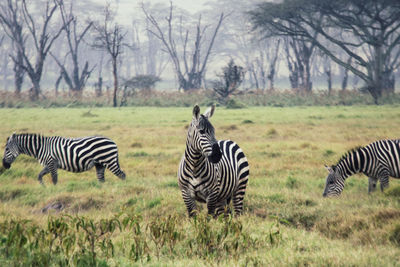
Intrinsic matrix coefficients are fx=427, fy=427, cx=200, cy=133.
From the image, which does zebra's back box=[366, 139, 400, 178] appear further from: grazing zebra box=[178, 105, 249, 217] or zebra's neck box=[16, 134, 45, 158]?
zebra's neck box=[16, 134, 45, 158]

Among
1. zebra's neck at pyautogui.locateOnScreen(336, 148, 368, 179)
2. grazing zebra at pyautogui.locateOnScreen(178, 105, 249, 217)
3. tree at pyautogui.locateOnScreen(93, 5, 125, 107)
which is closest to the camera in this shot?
grazing zebra at pyautogui.locateOnScreen(178, 105, 249, 217)

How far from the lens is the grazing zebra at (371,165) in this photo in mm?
7184

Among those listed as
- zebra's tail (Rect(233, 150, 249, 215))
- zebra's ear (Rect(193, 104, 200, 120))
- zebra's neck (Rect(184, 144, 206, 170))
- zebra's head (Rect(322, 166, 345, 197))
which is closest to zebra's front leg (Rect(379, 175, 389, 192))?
zebra's head (Rect(322, 166, 345, 197))

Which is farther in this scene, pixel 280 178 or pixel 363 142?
pixel 363 142

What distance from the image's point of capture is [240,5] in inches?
3162

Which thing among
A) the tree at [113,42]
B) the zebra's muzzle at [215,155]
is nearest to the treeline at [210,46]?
the tree at [113,42]

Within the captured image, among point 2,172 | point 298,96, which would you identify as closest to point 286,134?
point 2,172

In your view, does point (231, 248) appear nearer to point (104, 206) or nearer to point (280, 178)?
point (104, 206)

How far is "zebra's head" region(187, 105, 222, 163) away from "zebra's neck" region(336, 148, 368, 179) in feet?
11.4

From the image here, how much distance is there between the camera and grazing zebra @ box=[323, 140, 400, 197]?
718 cm

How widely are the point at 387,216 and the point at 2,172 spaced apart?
7949 mm

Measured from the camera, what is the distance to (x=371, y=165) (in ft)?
23.9

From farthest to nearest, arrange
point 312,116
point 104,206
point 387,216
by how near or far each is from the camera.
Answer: point 312,116 < point 104,206 < point 387,216

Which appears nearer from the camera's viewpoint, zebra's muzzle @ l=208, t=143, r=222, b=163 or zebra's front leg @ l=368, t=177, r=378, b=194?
zebra's muzzle @ l=208, t=143, r=222, b=163
